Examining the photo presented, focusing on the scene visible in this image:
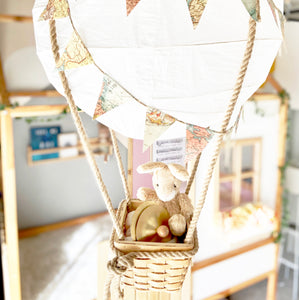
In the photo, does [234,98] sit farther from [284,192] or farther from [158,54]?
[284,192]

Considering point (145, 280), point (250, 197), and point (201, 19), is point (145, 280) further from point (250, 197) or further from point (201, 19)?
point (250, 197)

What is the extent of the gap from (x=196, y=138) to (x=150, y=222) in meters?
0.19

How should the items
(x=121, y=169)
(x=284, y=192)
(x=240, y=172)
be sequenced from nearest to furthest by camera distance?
(x=121, y=169)
(x=240, y=172)
(x=284, y=192)

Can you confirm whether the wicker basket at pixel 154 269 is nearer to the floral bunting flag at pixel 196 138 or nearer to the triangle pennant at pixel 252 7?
the floral bunting flag at pixel 196 138

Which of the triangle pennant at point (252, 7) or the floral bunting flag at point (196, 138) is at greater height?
the triangle pennant at point (252, 7)

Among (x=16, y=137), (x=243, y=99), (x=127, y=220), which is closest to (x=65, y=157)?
(x=16, y=137)

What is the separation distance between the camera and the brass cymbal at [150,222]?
69cm

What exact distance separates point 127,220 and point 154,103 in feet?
1.03

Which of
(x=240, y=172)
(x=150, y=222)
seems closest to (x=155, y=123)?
(x=150, y=222)

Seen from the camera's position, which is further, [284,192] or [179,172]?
[284,192]

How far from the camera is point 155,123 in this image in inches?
25.5

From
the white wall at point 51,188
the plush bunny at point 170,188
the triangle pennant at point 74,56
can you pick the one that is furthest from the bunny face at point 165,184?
the white wall at point 51,188

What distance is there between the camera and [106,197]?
24.6 inches

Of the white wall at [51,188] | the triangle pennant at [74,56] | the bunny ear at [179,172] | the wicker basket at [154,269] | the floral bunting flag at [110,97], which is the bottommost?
the white wall at [51,188]
